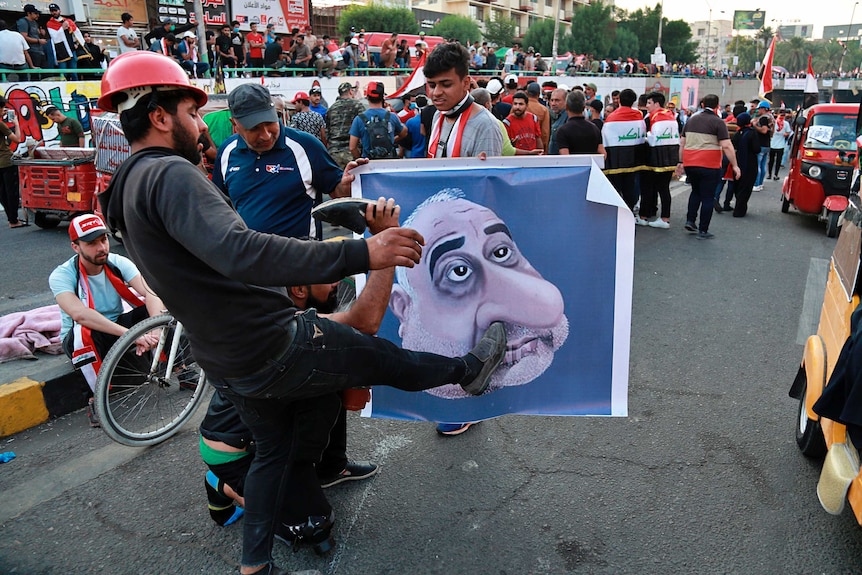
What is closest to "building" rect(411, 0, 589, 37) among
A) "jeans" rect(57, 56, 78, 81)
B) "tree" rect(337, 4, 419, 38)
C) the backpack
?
"tree" rect(337, 4, 419, 38)

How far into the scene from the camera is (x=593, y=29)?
237ft

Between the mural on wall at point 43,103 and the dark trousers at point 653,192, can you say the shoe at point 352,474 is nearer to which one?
the dark trousers at point 653,192

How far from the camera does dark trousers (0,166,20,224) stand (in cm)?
968

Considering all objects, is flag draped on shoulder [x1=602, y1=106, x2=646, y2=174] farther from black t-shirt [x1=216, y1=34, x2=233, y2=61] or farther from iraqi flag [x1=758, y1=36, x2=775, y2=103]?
black t-shirt [x1=216, y1=34, x2=233, y2=61]

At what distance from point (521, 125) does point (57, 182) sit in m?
6.69

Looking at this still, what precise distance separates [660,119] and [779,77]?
48163mm

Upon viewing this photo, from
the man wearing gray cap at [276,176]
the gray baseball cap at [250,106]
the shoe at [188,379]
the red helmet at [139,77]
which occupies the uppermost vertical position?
the red helmet at [139,77]

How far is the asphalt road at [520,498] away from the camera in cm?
270

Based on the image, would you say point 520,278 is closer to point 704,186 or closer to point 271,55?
point 704,186

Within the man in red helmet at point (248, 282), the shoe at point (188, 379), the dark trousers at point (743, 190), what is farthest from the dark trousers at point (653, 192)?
the man in red helmet at point (248, 282)

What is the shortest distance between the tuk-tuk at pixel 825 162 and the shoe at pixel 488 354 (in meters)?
8.39

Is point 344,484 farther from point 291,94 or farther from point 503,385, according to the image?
point 291,94

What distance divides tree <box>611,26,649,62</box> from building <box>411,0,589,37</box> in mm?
9473

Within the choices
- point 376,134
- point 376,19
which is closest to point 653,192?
point 376,134
